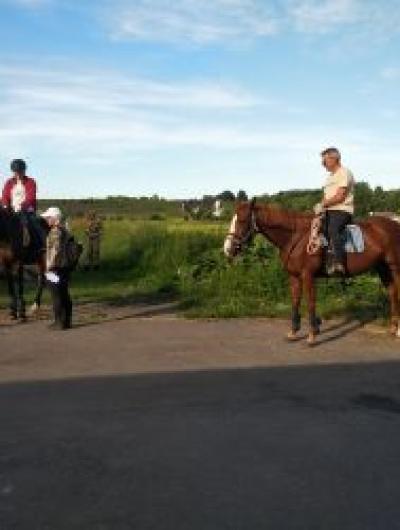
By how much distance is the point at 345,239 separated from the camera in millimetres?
14141

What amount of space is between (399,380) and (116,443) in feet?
14.1

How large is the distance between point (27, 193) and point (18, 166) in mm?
522

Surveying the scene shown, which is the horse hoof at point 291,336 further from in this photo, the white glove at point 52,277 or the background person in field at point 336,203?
the white glove at point 52,277

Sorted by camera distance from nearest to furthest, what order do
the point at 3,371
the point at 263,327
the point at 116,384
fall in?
the point at 116,384 → the point at 3,371 → the point at 263,327

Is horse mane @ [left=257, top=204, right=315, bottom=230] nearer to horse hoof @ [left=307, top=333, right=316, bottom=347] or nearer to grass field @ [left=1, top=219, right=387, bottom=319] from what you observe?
horse hoof @ [left=307, top=333, right=316, bottom=347]

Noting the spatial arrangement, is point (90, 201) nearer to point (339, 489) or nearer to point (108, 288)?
point (108, 288)

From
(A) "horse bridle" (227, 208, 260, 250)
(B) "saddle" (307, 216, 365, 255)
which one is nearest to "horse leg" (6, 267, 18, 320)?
(A) "horse bridle" (227, 208, 260, 250)

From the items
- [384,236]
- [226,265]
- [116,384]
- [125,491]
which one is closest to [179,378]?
[116,384]

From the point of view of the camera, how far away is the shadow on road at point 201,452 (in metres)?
5.93

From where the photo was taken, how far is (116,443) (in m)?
7.68

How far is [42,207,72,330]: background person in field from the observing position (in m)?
15.0

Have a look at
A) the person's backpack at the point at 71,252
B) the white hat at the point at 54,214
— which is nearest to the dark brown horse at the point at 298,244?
the person's backpack at the point at 71,252

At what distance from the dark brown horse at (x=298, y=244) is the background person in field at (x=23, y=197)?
4144 mm

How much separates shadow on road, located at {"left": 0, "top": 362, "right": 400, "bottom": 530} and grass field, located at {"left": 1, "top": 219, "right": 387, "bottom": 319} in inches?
262
